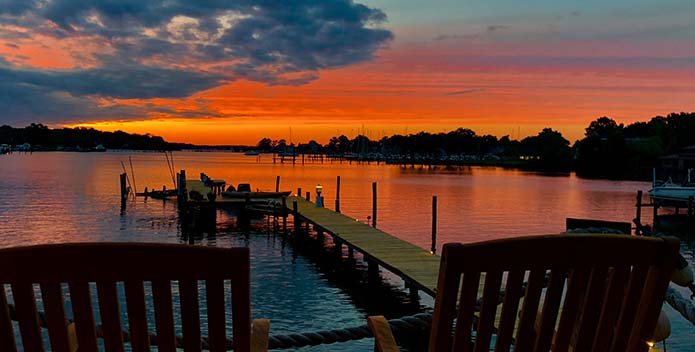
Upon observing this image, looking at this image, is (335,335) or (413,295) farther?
(413,295)

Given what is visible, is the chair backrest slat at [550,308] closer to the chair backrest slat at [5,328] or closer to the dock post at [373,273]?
the chair backrest slat at [5,328]

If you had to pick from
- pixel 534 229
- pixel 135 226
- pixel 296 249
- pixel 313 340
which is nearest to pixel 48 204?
pixel 135 226

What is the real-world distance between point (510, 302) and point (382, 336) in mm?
809

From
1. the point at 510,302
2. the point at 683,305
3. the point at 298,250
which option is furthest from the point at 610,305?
the point at 298,250

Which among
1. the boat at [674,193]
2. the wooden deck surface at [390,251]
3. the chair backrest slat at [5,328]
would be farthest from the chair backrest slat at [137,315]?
the boat at [674,193]

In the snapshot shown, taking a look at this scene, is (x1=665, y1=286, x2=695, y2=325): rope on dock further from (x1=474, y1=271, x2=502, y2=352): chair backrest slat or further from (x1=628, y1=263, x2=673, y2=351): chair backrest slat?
(x1=474, y1=271, x2=502, y2=352): chair backrest slat

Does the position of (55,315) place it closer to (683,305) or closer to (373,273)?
(683,305)

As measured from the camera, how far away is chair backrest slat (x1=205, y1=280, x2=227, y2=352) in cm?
198

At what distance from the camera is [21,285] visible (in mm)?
1912

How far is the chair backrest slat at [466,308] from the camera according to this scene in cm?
210

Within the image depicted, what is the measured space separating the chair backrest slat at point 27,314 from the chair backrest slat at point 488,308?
59.8 inches

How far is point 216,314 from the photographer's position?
6.72 ft

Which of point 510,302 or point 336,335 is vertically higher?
point 510,302

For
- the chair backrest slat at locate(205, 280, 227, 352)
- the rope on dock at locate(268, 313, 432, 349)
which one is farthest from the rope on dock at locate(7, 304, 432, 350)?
the chair backrest slat at locate(205, 280, 227, 352)
